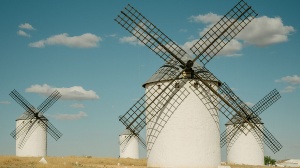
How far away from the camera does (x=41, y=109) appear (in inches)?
1430

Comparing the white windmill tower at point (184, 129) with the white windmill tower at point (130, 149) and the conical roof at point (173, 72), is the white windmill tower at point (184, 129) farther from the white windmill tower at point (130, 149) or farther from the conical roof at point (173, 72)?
the white windmill tower at point (130, 149)

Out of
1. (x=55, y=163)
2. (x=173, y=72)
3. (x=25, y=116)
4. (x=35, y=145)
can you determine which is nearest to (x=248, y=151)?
(x=173, y=72)

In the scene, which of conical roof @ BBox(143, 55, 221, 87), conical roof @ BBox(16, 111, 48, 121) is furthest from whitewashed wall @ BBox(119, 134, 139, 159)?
conical roof @ BBox(143, 55, 221, 87)

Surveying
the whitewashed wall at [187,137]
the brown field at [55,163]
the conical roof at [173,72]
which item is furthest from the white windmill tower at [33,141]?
the whitewashed wall at [187,137]

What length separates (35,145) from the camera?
35281mm

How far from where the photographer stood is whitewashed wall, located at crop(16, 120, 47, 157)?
35.1 meters

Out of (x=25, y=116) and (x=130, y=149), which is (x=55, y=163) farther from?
(x=130, y=149)

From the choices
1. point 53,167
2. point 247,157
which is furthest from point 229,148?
point 53,167

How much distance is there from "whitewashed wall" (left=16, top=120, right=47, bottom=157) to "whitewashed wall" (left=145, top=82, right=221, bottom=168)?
64.7ft

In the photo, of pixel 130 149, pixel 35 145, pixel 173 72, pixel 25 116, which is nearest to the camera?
pixel 173 72

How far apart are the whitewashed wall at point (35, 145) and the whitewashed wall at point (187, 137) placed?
19725 mm

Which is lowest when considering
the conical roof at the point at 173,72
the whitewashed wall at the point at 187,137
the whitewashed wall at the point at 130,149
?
the whitewashed wall at the point at 130,149

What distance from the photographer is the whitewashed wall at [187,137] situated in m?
17.8

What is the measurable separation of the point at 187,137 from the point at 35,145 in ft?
69.8
